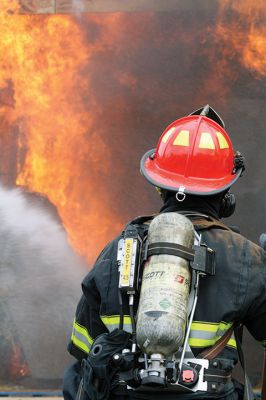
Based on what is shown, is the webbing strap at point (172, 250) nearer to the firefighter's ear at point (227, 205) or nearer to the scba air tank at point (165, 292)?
the scba air tank at point (165, 292)

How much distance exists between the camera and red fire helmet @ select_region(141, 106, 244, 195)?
2658 millimetres

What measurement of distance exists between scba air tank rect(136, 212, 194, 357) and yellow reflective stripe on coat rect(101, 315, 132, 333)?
21 centimetres

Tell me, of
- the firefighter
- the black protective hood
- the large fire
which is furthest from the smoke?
the black protective hood

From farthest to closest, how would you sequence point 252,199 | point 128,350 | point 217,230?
point 252,199, point 217,230, point 128,350

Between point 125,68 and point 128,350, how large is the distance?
3000 mm

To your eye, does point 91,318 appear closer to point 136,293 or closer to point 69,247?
point 136,293

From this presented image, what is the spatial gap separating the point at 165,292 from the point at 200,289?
27cm

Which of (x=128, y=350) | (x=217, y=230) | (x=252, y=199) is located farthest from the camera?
(x=252, y=199)

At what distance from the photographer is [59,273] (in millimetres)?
4785

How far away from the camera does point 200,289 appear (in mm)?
2361

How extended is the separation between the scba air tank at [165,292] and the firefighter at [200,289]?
140 mm

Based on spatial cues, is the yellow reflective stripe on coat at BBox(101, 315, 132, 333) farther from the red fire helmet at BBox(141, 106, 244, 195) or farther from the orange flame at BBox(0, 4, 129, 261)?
the orange flame at BBox(0, 4, 129, 261)

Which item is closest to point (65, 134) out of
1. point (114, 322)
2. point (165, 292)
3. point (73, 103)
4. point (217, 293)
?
point (73, 103)

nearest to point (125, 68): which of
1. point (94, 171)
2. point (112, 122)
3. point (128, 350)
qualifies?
point (112, 122)
